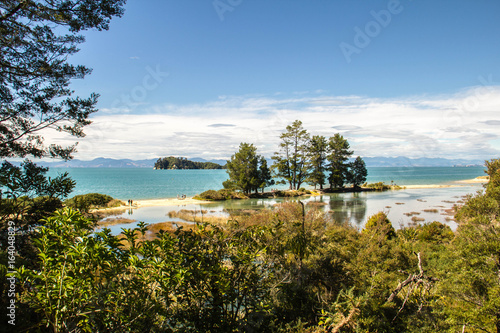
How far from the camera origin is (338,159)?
48.7 metres

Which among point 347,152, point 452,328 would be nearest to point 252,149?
point 347,152

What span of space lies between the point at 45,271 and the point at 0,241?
92.0 inches

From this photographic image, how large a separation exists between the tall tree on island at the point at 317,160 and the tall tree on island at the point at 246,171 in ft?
28.5

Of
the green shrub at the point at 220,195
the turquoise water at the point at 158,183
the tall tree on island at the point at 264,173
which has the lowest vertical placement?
the green shrub at the point at 220,195

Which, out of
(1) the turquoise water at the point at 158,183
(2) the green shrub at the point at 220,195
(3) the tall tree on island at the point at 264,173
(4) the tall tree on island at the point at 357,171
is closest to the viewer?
(2) the green shrub at the point at 220,195

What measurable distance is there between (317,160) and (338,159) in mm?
4524

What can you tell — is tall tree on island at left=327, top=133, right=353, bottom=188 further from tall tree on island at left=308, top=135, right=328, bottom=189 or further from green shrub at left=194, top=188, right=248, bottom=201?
green shrub at left=194, top=188, right=248, bottom=201

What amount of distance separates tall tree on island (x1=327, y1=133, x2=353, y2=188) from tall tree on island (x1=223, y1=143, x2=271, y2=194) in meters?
13.3

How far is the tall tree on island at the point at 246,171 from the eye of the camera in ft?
134

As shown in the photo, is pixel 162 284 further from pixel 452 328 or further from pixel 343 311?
pixel 452 328

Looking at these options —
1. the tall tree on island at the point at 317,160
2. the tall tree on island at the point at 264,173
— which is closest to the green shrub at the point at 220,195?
the tall tree on island at the point at 264,173

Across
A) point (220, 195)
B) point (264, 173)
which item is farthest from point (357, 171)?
point (220, 195)

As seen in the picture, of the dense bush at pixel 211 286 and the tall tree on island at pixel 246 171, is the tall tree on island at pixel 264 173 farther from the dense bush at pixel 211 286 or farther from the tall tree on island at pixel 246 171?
the dense bush at pixel 211 286

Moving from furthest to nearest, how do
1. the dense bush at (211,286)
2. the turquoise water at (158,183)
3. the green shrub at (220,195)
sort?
the turquoise water at (158,183) < the green shrub at (220,195) < the dense bush at (211,286)
